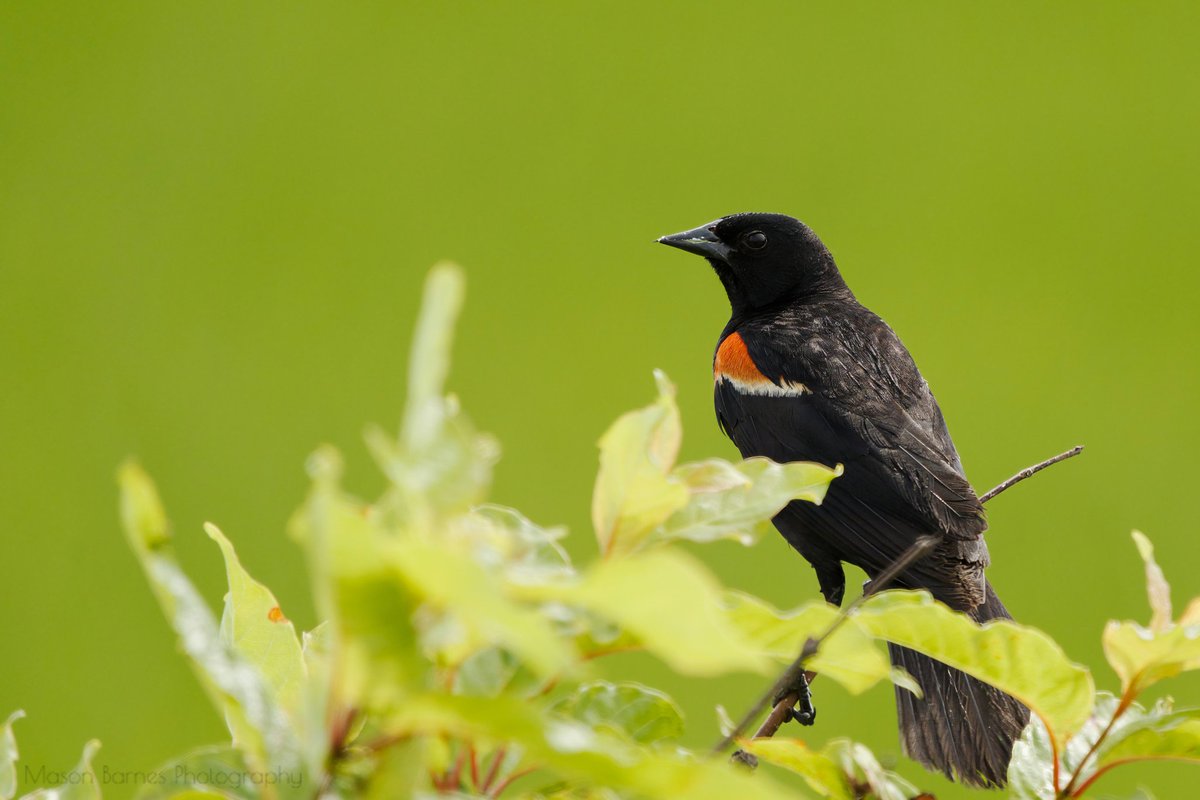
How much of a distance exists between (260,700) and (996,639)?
1.05ft

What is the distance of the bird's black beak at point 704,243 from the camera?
6.95ft

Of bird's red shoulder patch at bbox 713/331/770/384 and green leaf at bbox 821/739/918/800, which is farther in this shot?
bird's red shoulder patch at bbox 713/331/770/384

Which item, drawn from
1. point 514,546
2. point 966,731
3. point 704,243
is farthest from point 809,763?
point 704,243

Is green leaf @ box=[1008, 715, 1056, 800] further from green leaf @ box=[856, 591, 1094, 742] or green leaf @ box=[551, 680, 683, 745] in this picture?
green leaf @ box=[551, 680, 683, 745]

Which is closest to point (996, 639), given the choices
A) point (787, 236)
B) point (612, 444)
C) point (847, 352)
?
point (612, 444)

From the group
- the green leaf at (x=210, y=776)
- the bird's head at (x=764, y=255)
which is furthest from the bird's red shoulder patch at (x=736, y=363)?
the green leaf at (x=210, y=776)

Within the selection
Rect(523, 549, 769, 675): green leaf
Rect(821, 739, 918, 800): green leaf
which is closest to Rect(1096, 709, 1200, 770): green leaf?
Rect(821, 739, 918, 800): green leaf

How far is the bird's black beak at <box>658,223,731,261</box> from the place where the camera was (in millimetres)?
2117

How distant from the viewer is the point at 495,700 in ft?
1.17

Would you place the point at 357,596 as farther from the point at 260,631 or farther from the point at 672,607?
the point at 260,631

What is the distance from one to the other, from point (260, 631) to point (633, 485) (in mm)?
232

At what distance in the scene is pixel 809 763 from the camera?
0.57 meters

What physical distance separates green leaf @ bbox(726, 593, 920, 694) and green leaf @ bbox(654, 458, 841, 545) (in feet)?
0.10

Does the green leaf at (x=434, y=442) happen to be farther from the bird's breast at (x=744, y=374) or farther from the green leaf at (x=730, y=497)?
the bird's breast at (x=744, y=374)
